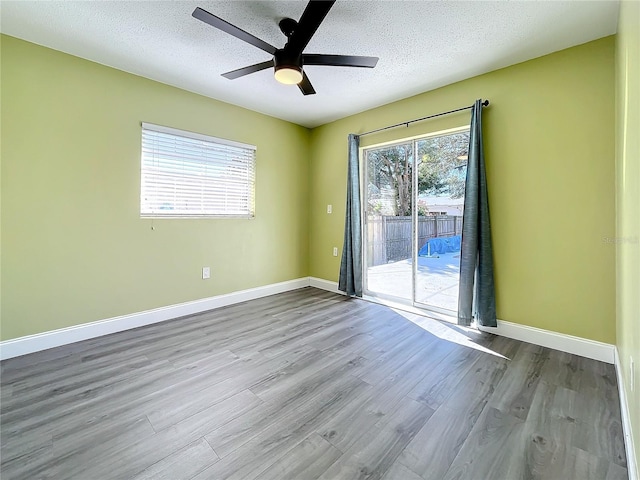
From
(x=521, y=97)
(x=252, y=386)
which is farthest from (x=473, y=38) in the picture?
(x=252, y=386)

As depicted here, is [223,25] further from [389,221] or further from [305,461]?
[389,221]

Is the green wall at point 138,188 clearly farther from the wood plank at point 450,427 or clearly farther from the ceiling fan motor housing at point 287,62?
the ceiling fan motor housing at point 287,62

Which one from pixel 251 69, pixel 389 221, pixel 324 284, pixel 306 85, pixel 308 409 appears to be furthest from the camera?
pixel 324 284

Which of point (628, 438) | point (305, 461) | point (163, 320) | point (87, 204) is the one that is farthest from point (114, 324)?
point (628, 438)

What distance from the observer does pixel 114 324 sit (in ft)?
9.13

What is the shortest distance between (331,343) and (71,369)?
2.05 m

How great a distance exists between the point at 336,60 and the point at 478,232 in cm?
206

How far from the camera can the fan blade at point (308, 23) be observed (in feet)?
5.01

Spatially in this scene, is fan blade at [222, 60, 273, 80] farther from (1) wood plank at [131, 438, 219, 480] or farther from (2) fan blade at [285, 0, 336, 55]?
(1) wood plank at [131, 438, 219, 480]

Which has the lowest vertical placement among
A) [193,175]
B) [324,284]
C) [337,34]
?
[324,284]

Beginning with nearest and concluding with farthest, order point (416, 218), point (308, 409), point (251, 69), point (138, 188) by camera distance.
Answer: point (308, 409) → point (251, 69) → point (138, 188) → point (416, 218)

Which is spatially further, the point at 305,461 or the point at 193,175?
the point at 193,175

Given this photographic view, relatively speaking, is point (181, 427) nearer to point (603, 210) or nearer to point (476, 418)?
point (476, 418)

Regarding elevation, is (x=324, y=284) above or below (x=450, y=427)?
above
